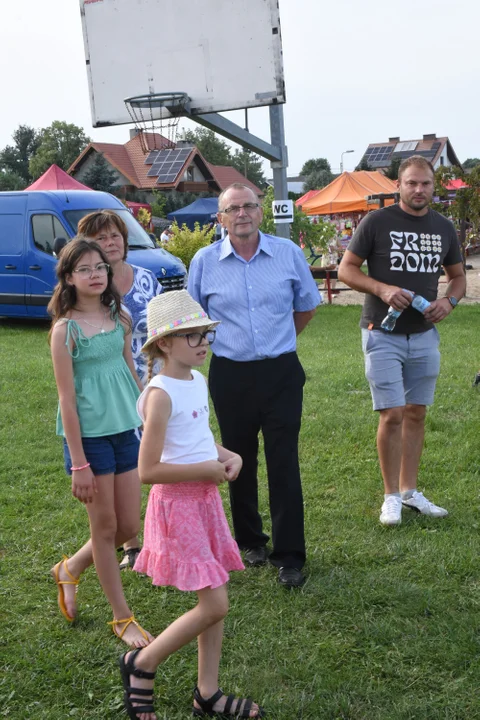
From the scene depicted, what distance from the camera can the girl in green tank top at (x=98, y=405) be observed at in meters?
3.10

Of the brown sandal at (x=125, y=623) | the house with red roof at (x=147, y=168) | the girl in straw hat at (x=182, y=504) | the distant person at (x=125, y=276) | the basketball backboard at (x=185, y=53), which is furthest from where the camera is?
the house with red roof at (x=147, y=168)

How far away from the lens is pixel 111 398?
3213mm

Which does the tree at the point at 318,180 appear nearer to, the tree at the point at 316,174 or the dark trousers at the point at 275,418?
the tree at the point at 316,174

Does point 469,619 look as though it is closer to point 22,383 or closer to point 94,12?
point 22,383

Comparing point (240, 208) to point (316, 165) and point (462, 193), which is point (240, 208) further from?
point (316, 165)

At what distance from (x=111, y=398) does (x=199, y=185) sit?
4896 cm

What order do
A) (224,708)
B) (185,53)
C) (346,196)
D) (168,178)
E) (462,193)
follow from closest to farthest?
(224,708), (185,53), (462,193), (346,196), (168,178)

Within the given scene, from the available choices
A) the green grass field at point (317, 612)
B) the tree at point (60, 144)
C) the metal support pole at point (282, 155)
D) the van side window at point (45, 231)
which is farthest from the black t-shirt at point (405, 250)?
the tree at point (60, 144)

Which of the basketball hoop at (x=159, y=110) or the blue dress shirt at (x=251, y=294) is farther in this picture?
the basketball hoop at (x=159, y=110)

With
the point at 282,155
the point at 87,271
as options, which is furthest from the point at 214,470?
the point at 282,155

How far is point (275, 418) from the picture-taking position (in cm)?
389

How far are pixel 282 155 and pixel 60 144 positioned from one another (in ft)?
185

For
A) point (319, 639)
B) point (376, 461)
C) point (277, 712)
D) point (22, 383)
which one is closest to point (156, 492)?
point (277, 712)

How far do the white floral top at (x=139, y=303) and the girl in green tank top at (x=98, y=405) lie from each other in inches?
21.6
